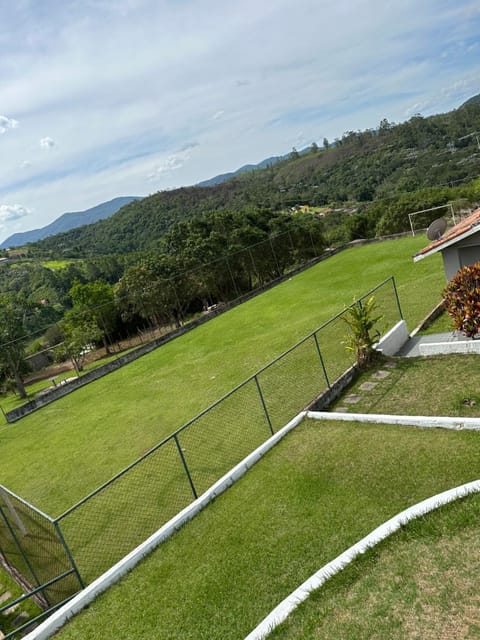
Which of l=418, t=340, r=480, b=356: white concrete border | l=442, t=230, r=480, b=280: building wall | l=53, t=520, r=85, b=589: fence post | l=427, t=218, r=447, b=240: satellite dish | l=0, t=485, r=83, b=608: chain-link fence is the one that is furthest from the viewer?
l=427, t=218, r=447, b=240: satellite dish

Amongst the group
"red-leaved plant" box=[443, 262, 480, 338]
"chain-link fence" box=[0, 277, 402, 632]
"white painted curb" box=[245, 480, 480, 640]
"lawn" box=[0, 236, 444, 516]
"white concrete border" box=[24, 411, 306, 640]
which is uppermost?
"red-leaved plant" box=[443, 262, 480, 338]

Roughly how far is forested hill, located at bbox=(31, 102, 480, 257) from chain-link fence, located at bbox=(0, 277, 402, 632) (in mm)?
73258

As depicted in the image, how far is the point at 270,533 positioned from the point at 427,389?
4619mm

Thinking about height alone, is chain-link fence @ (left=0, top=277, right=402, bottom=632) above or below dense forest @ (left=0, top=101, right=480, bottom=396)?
below

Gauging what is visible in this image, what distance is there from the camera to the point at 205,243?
32.6 m

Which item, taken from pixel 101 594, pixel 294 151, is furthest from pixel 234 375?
pixel 294 151

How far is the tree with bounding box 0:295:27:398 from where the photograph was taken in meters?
23.6

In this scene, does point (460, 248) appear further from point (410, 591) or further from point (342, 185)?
point (342, 185)

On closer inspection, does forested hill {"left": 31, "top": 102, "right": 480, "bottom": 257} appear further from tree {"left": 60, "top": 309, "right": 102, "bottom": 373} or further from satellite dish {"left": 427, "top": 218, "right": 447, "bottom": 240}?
satellite dish {"left": 427, "top": 218, "right": 447, "bottom": 240}

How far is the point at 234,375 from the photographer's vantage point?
46.8ft

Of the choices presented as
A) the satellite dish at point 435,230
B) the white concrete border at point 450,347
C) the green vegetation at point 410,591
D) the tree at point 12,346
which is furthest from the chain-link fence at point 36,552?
the tree at point 12,346

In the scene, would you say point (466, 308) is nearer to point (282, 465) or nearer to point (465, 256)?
point (465, 256)

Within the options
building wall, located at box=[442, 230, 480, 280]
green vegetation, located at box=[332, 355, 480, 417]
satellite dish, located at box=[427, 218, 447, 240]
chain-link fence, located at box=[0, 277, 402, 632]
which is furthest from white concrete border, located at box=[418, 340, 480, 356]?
satellite dish, located at box=[427, 218, 447, 240]

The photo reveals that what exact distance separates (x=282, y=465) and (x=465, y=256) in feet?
25.7
